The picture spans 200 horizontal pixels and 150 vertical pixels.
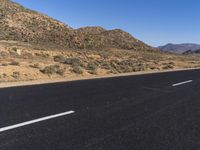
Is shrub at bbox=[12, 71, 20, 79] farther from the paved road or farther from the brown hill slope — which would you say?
the brown hill slope

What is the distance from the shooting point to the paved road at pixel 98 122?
233 inches

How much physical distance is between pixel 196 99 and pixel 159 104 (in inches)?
73.0

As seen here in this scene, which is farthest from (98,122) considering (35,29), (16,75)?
(35,29)

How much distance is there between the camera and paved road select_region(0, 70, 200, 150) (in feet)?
19.4

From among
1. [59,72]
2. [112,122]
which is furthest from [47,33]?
[112,122]

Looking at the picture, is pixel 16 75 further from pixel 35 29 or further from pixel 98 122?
pixel 35 29

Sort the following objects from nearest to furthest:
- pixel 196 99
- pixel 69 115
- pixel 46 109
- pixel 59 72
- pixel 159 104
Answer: pixel 69 115
pixel 46 109
pixel 159 104
pixel 196 99
pixel 59 72

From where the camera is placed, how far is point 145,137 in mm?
6422

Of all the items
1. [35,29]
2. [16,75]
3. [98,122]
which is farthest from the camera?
[35,29]

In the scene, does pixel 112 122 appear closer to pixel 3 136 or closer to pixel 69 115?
pixel 69 115

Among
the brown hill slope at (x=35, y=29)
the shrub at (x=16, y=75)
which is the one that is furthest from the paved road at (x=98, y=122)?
the brown hill slope at (x=35, y=29)

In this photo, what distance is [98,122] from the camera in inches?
297

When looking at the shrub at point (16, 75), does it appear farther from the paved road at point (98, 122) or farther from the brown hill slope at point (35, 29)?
the brown hill slope at point (35, 29)

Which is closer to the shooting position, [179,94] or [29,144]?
[29,144]
